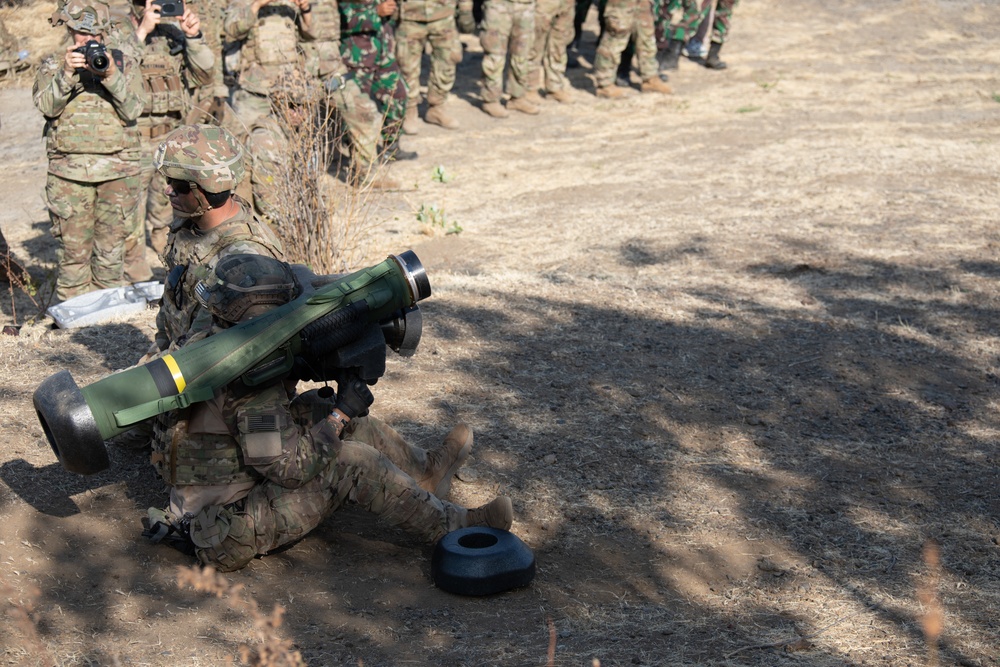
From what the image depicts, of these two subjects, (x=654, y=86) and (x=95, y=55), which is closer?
(x=95, y=55)

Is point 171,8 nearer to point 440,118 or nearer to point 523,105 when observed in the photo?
point 440,118

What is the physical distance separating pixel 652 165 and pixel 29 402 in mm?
6832

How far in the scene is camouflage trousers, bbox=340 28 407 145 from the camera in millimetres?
10094

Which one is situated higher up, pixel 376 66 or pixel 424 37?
pixel 424 37

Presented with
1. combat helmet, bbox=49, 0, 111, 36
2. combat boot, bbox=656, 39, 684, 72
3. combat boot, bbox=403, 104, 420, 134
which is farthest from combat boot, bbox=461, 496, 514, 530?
combat boot, bbox=656, 39, 684, 72

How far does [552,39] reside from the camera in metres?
13.1

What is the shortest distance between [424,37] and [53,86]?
5.66 metres

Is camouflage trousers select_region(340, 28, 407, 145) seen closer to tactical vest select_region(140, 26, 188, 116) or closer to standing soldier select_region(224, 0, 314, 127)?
standing soldier select_region(224, 0, 314, 127)

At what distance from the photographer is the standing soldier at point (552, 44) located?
41.8ft

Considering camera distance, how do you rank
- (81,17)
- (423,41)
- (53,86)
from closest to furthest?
(81,17), (53,86), (423,41)

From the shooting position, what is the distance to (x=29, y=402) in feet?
16.7

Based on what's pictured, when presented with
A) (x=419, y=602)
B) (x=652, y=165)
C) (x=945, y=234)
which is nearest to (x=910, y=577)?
(x=419, y=602)

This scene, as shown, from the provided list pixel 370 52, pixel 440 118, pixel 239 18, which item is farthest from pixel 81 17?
pixel 440 118

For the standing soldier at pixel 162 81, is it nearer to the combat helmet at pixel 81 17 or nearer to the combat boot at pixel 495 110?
the combat helmet at pixel 81 17
